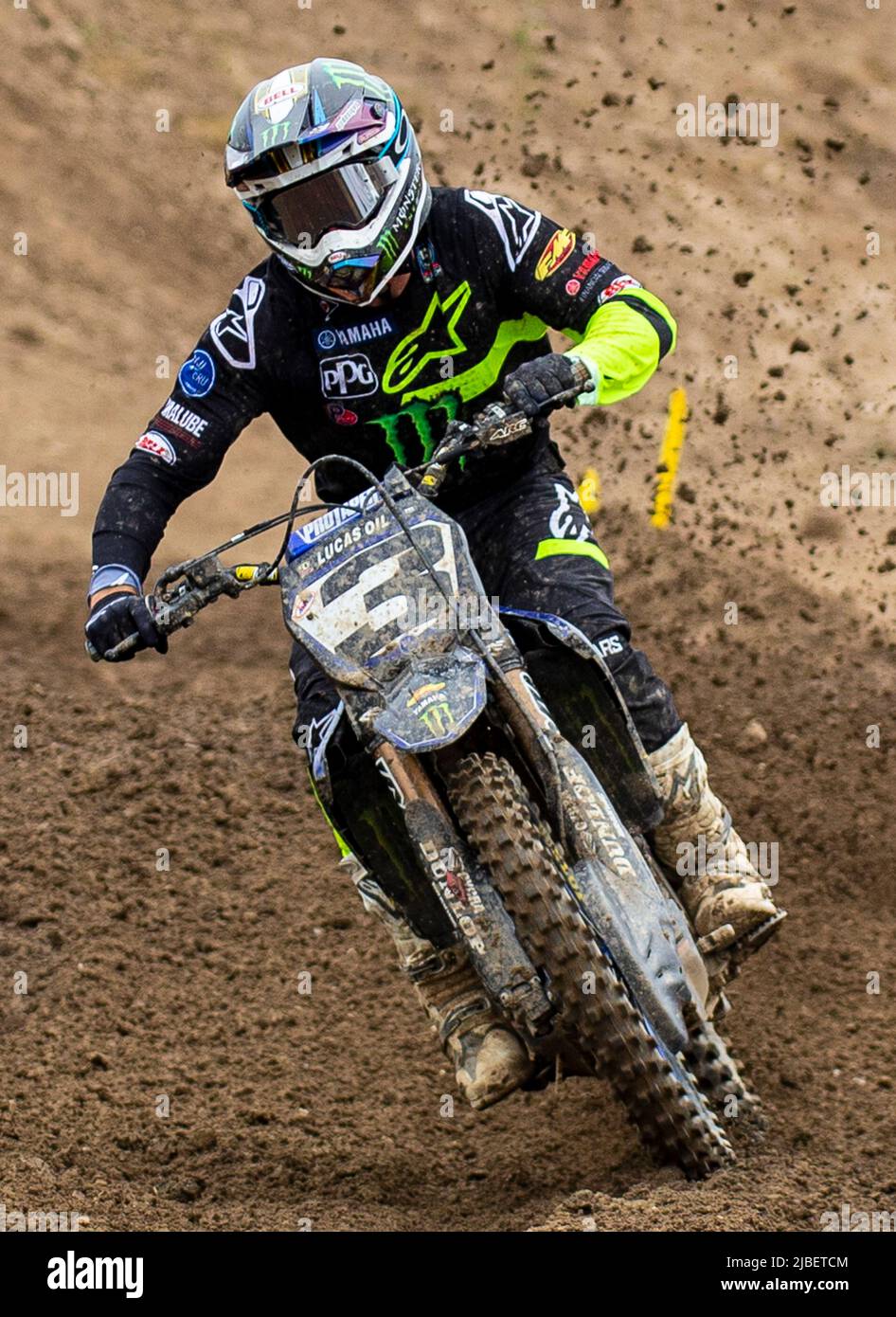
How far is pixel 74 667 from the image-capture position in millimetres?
8344

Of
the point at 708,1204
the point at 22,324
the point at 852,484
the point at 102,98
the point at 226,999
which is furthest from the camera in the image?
the point at 102,98

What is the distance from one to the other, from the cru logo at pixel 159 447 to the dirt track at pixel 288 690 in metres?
2.13

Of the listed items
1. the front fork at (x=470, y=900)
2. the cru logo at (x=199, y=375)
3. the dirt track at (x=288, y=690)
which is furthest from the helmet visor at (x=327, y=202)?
the dirt track at (x=288, y=690)

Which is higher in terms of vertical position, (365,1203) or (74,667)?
(74,667)

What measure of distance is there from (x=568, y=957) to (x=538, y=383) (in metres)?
1.56

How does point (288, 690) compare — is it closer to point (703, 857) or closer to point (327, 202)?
point (703, 857)

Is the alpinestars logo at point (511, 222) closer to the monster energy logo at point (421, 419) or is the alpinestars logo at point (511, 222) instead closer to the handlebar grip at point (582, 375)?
the monster energy logo at point (421, 419)

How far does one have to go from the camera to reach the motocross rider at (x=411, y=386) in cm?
468

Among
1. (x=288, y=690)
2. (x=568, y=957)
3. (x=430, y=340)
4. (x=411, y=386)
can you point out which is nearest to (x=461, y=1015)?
(x=568, y=957)

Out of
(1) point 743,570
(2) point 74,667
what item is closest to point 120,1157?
(2) point 74,667

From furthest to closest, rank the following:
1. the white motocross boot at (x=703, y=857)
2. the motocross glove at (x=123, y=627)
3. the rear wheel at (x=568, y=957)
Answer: the white motocross boot at (x=703, y=857), the motocross glove at (x=123, y=627), the rear wheel at (x=568, y=957)

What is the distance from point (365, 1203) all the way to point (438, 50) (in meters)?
9.94

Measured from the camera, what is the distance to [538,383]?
4.48 m

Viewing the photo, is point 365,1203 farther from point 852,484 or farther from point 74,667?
point 852,484
